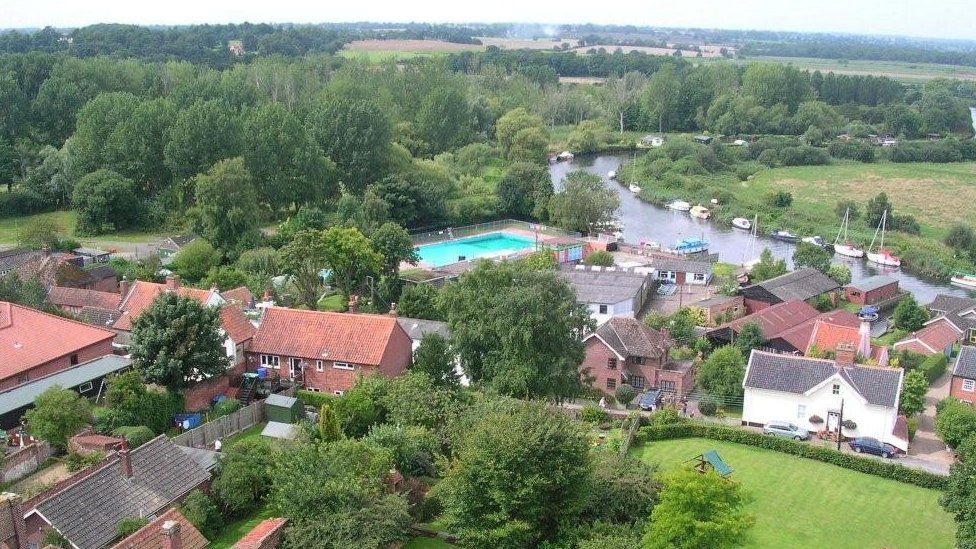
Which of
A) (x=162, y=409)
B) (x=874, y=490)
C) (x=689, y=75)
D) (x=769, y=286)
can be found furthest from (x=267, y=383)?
(x=689, y=75)

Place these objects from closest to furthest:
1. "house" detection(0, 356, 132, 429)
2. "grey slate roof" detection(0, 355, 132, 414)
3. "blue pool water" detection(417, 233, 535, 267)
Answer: "house" detection(0, 356, 132, 429)
"grey slate roof" detection(0, 355, 132, 414)
"blue pool water" detection(417, 233, 535, 267)

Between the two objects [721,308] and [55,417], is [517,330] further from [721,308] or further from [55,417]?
[721,308]

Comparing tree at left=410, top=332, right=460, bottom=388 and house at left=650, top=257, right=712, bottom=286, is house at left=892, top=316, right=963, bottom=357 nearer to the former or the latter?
house at left=650, top=257, right=712, bottom=286

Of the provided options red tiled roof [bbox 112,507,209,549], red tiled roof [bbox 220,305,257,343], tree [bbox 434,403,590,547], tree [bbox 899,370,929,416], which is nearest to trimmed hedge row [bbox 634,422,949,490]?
tree [bbox 899,370,929,416]

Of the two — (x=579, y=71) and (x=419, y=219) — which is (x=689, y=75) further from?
(x=419, y=219)

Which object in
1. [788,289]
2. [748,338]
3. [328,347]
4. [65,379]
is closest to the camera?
[65,379]

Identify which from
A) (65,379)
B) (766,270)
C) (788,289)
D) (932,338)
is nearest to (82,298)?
(65,379)
